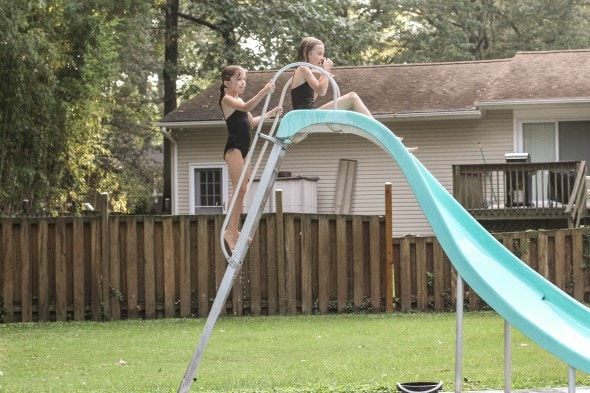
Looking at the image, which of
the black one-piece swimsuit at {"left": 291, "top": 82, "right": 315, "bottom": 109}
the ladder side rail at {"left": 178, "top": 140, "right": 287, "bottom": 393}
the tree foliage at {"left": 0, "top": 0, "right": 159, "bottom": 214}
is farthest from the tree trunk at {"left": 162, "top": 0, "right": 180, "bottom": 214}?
the ladder side rail at {"left": 178, "top": 140, "right": 287, "bottom": 393}

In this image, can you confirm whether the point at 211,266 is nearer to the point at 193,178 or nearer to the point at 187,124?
the point at 187,124

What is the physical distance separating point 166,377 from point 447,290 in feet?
19.9

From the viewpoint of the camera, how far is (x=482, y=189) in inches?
806

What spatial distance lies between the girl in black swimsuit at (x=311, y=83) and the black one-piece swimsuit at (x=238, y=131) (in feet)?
1.43

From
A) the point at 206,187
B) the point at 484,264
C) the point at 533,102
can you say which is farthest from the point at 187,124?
the point at 484,264

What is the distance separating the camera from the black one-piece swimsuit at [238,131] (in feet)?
28.0

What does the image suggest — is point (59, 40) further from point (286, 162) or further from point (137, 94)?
point (137, 94)

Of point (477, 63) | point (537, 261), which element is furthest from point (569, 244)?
point (477, 63)

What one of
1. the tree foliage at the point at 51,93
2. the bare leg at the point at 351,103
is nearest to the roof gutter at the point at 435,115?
the tree foliage at the point at 51,93

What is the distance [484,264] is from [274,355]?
4.10 meters

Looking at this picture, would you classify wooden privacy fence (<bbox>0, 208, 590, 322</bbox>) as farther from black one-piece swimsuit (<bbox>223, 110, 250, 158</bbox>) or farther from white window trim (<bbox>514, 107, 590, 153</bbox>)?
white window trim (<bbox>514, 107, 590, 153</bbox>)

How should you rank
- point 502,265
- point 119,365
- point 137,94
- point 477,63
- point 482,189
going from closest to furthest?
point 502,265, point 119,365, point 482,189, point 477,63, point 137,94

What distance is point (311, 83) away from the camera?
26.9 ft

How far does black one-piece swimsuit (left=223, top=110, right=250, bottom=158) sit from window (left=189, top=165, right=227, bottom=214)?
627 inches
